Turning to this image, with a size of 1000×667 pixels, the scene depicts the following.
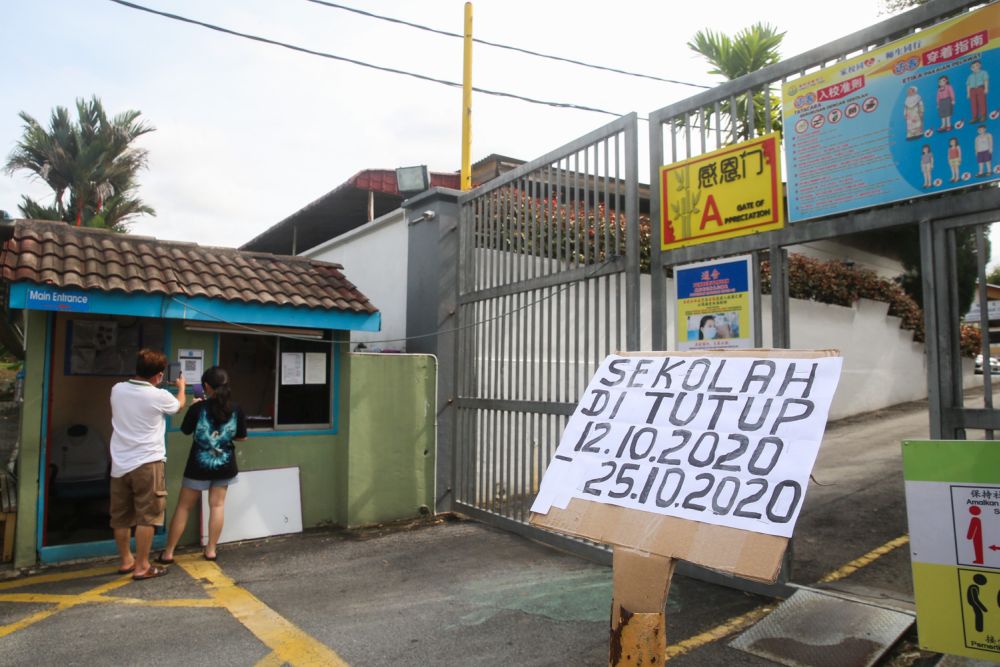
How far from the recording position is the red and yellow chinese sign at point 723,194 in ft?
15.7

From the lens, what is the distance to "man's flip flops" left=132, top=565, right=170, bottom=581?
5562mm

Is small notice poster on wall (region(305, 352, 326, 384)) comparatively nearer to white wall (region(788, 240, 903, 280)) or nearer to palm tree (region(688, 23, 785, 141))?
palm tree (region(688, 23, 785, 141))

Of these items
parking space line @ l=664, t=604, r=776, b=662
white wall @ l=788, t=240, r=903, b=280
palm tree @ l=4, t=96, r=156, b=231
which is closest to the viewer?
parking space line @ l=664, t=604, r=776, b=662

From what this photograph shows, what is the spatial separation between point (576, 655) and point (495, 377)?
377cm

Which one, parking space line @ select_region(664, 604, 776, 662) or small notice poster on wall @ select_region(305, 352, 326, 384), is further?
small notice poster on wall @ select_region(305, 352, 326, 384)

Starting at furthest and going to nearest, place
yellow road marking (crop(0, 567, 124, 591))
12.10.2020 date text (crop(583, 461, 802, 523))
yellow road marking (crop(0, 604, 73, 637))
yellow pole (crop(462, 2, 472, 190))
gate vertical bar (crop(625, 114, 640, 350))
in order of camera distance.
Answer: yellow pole (crop(462, 2, 472, 190)) → gate vertical bar (crop(625, 114, 640, 350)) → yellow road marking (crop(0, 567, 124, 591)) → yellow road marking (crop(0, 604, 73, 637)) → 12.10.2020 date text (crop(583, 461, 802, 523))

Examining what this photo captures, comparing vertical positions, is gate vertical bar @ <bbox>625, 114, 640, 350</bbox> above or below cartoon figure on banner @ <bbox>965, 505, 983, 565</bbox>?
above

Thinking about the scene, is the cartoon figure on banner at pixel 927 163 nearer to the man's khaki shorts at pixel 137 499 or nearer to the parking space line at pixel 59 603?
the man's khaki shorts at pixel 137 499

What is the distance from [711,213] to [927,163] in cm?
153

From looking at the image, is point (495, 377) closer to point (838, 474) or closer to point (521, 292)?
point (521, 292)

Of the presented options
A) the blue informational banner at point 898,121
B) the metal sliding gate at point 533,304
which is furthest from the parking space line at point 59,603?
the blue informational banner at point 898,121

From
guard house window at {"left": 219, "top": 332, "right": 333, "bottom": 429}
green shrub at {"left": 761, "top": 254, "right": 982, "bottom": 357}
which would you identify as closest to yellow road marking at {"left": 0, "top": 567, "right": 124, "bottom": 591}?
guard house window at {"left": 219, "top": 332, "right": 333, "bottom": 429}

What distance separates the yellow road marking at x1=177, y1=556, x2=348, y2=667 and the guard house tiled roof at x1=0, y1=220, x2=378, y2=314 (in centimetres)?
265

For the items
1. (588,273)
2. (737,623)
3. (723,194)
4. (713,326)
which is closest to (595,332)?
(588,273)
